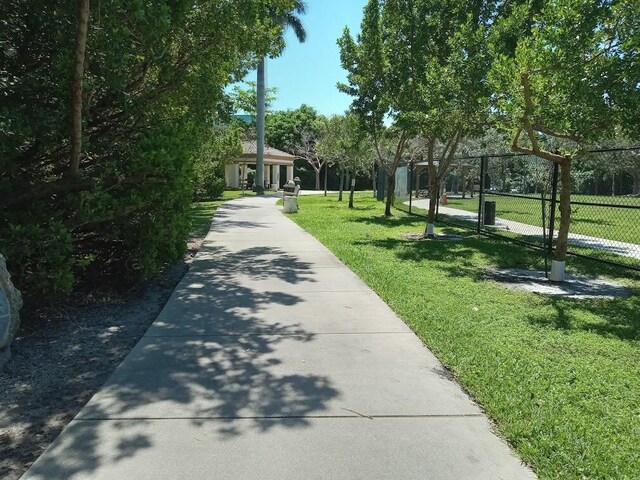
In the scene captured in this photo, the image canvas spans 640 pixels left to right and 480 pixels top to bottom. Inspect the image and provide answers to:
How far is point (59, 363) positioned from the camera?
454 cm

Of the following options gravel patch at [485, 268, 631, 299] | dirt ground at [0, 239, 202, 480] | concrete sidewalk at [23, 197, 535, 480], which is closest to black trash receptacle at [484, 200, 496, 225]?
gravel patch at [485, 268, 631, 299]

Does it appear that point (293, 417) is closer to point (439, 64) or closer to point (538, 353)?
point (538, 353)

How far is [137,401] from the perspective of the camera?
147 inches

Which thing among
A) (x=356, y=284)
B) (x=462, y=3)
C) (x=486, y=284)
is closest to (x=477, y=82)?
(x=462, y=3)

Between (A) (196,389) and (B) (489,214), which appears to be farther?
(B) (489,214)

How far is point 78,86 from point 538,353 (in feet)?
15.9

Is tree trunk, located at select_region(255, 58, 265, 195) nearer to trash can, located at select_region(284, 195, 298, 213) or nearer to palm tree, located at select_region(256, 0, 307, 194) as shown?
palm tree, located at select_region(256, 0, 307, 194)

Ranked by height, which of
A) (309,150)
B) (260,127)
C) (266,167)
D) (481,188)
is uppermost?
(260,127)

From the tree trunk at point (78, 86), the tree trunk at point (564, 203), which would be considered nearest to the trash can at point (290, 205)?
the tree trunk at point (564, 203)

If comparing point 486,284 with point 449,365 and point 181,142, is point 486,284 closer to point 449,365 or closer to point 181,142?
point 449,365

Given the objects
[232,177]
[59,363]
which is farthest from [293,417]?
[232,177]

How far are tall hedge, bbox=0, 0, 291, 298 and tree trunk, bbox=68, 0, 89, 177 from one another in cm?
17

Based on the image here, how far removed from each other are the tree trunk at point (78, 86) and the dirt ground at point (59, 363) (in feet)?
5.09

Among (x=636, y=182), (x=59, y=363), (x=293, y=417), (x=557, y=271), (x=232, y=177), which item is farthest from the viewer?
(x=232, y=177)
